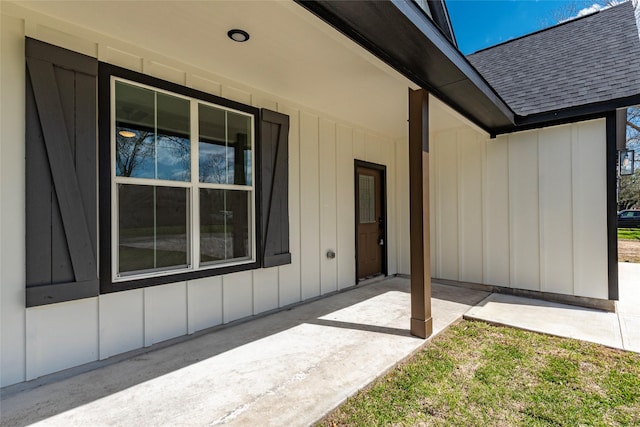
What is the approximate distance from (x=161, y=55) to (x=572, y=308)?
225 inches

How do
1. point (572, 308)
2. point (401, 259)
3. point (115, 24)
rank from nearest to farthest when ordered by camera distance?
point (115, 24) < point (572, 308) < point (401, 259)

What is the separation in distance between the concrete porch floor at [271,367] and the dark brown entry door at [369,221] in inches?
54.0

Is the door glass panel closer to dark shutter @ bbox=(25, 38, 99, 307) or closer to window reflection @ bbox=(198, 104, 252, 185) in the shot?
window reflection @ bbox=(198, 104, 252, 185)

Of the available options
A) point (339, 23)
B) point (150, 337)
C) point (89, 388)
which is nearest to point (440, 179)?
point (339, 23)

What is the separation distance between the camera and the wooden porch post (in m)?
3.05

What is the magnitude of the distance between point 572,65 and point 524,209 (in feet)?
7.77

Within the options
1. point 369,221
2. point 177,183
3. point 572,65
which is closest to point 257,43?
point 177,183

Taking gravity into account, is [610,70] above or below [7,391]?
above

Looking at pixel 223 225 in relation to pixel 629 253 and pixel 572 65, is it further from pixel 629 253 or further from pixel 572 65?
pixel 629 253

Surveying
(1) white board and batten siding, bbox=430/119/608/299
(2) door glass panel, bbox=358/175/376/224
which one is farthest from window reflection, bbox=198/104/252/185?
(1) white board and batten siding, bbox=430/119/608/299

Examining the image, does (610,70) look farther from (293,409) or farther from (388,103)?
(293,409)

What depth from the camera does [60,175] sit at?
91.4 inches

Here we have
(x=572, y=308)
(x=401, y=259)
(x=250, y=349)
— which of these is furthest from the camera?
(x=401, y=259)

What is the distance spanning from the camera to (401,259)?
5969mm
